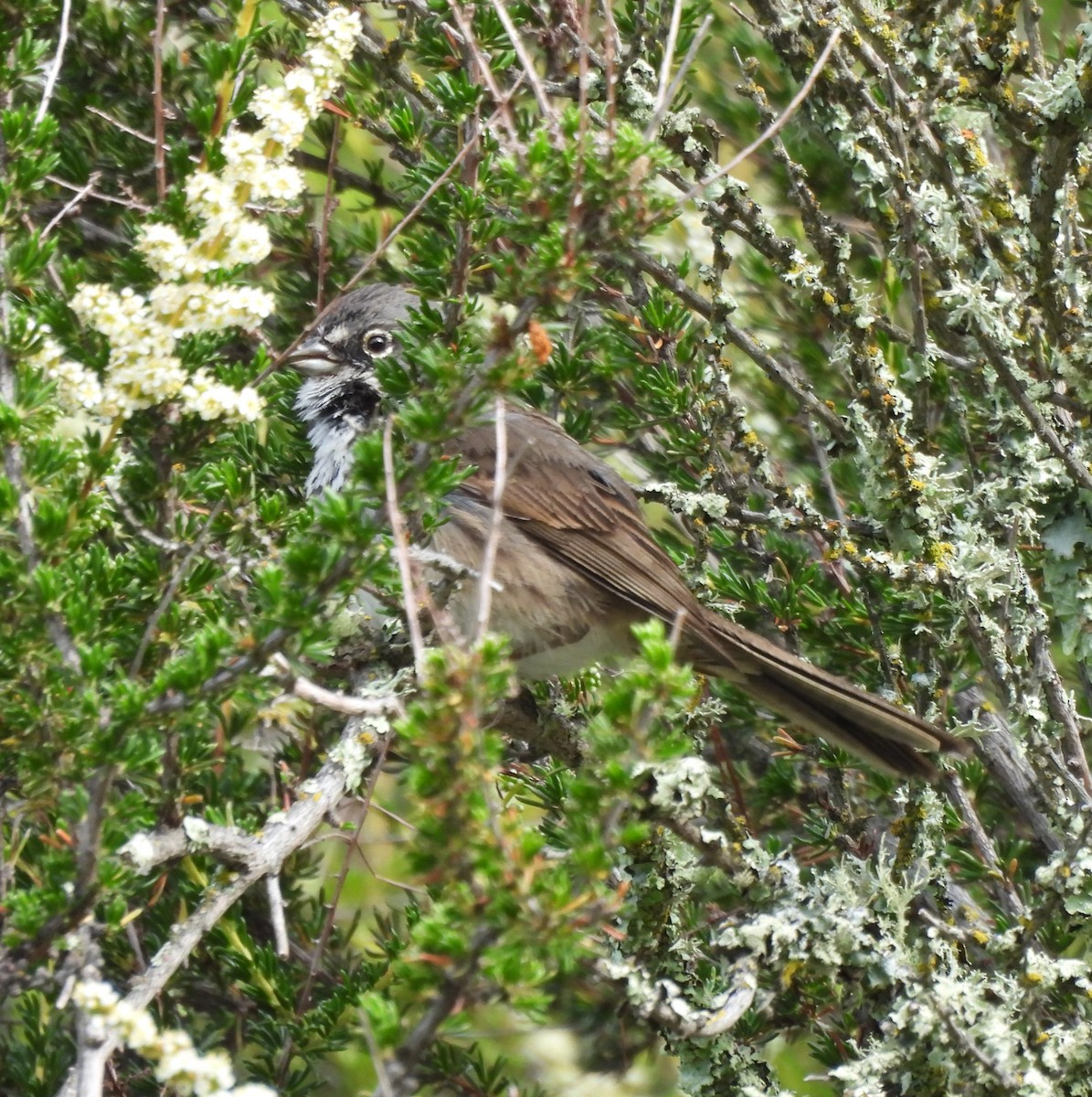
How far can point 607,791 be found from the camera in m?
2.02

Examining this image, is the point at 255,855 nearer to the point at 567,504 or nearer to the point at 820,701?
the point at 820,701

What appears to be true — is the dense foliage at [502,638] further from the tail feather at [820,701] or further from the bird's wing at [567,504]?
the bird's wing at [567,504]

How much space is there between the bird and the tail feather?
1cm

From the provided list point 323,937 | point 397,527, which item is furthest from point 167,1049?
point 323,937

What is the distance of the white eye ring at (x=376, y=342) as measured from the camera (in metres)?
4.62

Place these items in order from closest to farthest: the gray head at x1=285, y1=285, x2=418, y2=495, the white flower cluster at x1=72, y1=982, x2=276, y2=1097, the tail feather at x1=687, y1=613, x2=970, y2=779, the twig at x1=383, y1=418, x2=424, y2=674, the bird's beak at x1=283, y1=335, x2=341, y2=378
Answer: the white flower cluster at x1=72, y1=982, x2=276, y2=1097 → the twig at x1=383, y1=418, x2=424, y2=674 → the tail feather at x1=687, y1=613, x2=970, y2=779 → the gray head at x1=285, y1=285, x2=418, y2=495 → the bird's beak at x1=283, y1=335, x2=341, y2=378

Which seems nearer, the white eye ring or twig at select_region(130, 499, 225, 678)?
twig at select_region(130, 499, 225, 678)

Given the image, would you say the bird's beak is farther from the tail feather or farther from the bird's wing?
the tail feather

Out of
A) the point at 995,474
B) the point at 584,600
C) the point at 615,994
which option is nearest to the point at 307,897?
the point at 584,600

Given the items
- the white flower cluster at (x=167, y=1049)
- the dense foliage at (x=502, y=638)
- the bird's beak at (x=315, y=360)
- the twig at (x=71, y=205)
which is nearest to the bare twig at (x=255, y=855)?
the dense foliage at (x=502, y=638)

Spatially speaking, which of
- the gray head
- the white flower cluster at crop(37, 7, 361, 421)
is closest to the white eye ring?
the gray head

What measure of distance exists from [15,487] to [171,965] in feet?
2.76

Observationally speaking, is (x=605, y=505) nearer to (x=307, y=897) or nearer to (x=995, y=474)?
(x=995, y=474)

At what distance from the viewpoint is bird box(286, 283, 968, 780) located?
432 cm
